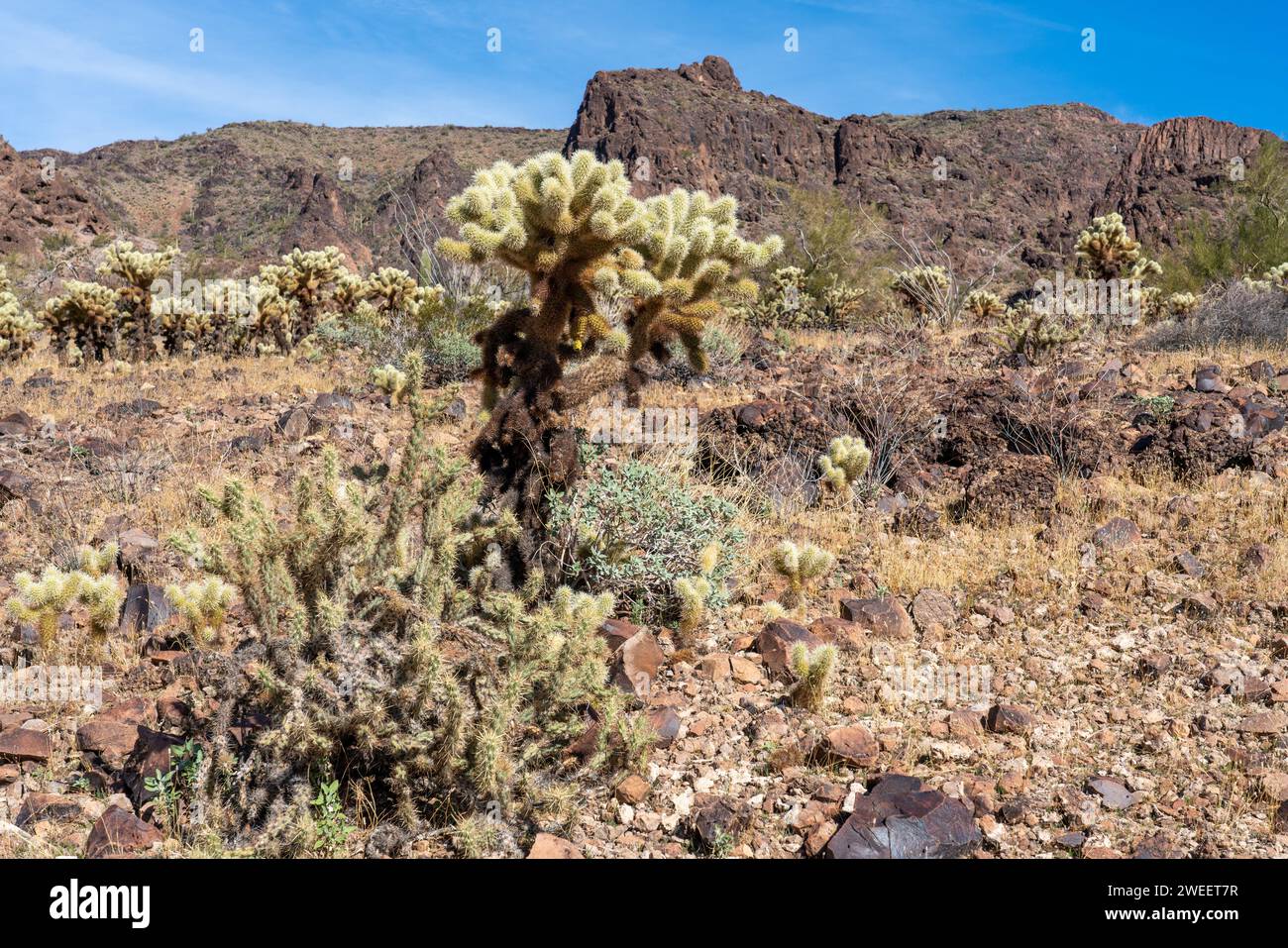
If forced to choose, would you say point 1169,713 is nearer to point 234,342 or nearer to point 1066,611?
point 1066,611

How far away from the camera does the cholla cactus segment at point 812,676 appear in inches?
133

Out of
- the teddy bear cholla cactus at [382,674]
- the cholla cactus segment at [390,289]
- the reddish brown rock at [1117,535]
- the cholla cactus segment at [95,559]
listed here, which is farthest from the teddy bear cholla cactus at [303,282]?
the reddish brown rock at [1117,535]

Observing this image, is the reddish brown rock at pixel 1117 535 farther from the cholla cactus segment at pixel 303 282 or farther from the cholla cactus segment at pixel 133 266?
the cholla cactus segment at pixel 133 266

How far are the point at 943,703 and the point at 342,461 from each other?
4.36 m

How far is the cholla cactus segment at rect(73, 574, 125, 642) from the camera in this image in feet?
12.4

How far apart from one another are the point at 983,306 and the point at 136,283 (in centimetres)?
1187

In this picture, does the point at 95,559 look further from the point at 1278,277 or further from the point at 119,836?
the point at 1278,277

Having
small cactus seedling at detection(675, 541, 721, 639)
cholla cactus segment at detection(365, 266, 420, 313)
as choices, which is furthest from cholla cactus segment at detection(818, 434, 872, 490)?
cholla cactus segment at detection(365, 266, 420, 313)

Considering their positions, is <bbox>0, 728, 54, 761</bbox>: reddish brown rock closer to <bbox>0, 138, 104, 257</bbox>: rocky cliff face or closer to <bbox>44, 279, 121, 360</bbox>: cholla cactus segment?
<bbox>44, 279, 121, 360</bbox>: cholla cactus segment

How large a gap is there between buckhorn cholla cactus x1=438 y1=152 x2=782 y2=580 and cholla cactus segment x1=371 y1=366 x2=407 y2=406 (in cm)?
394

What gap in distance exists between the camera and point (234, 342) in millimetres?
11031

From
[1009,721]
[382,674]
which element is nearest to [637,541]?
[382,674]

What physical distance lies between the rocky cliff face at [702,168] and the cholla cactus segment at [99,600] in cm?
A: 3754
